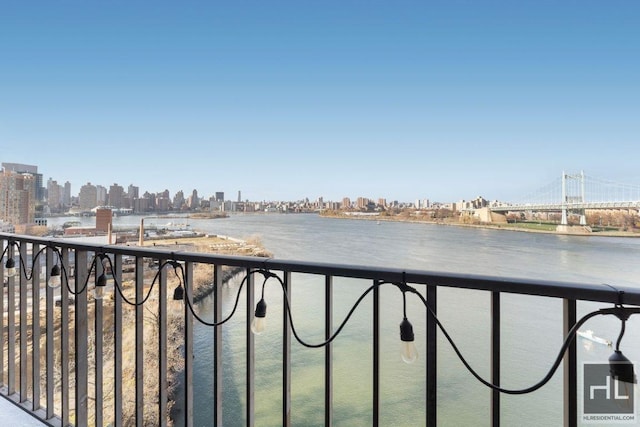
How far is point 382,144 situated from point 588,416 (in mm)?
26060

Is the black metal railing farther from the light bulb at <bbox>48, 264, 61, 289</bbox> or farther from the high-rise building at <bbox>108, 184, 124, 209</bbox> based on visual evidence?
the high-rise building at <bbox>108, 184, 124, 209</bbox>

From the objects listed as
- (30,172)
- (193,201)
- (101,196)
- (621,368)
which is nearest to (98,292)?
(621,368)

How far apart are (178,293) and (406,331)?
0.68 meters

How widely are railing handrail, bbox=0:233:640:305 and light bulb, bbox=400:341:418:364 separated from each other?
0.14m

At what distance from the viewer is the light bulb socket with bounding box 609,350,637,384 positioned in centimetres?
58

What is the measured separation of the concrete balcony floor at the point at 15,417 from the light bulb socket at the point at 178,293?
0.91 metres

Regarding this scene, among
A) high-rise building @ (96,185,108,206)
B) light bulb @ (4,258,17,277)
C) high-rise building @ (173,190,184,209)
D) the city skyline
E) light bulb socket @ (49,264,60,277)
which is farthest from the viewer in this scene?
high-rise building @ (173,190,184,209)

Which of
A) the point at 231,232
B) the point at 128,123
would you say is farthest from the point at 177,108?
the point at 231,232

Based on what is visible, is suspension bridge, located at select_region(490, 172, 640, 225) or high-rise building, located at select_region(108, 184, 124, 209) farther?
high-rise building, located at select_region(108, 184, 124, 209)

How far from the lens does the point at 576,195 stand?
21.9m

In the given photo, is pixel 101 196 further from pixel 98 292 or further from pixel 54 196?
pixel 98 292

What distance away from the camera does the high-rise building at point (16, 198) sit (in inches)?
218

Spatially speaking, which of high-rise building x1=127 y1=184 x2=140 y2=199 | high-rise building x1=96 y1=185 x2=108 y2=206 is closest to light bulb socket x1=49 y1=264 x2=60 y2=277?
high-rise building x1=96 y1=185 x2=108 y2=206

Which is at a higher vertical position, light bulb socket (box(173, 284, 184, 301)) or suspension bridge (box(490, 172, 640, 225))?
suspension bridge (box(490, 172, 640, 225))
